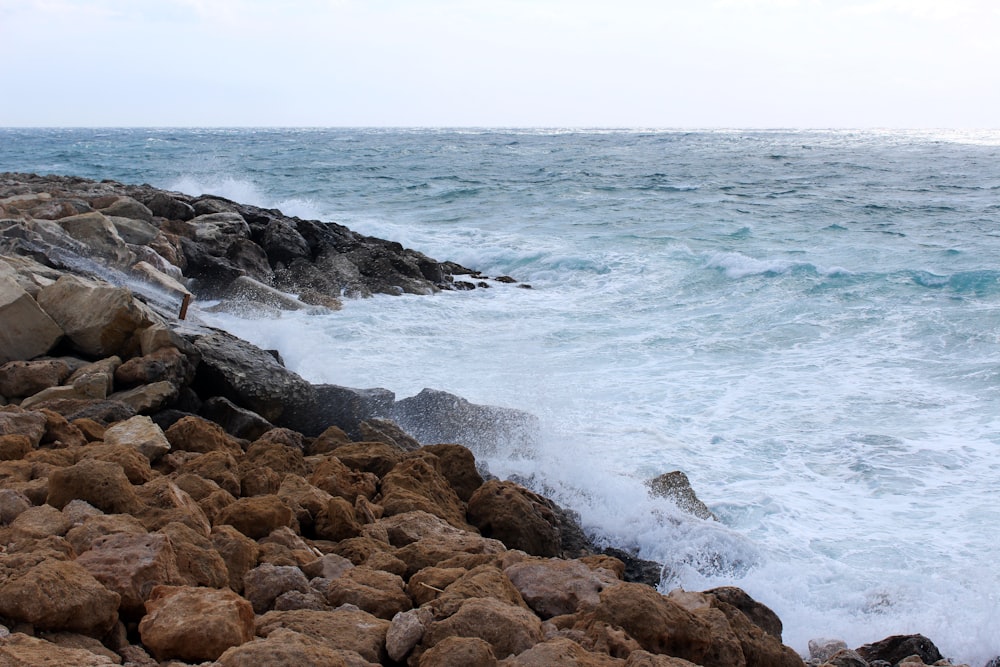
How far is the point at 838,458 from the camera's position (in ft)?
20.1

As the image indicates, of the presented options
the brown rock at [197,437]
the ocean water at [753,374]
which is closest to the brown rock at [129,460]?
the brown rock at [197,437]

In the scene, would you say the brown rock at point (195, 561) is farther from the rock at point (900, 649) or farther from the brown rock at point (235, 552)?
the rock at point (900, 649)

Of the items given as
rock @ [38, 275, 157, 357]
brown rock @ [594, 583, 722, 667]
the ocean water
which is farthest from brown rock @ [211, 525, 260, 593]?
rock @ [38, 275, 157, 357]

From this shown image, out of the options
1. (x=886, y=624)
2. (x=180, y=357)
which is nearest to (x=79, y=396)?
(x=180, y=357)

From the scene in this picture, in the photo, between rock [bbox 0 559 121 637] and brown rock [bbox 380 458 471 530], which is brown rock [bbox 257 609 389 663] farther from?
brown rock [bbox 380 458 471 530]

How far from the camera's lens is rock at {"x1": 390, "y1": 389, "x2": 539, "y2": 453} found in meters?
5.84

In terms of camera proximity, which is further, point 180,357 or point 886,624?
point 180,357

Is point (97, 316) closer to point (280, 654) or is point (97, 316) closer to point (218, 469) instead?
point (218, 469)

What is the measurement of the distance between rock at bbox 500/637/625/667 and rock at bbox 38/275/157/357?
4110 millimetres

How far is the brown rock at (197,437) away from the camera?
175 inches

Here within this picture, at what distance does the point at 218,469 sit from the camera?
3904mm

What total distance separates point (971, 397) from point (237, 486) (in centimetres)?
633

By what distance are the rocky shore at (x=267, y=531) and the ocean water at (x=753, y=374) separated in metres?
0.45

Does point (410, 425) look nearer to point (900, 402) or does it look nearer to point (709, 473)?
point (709, 473)
